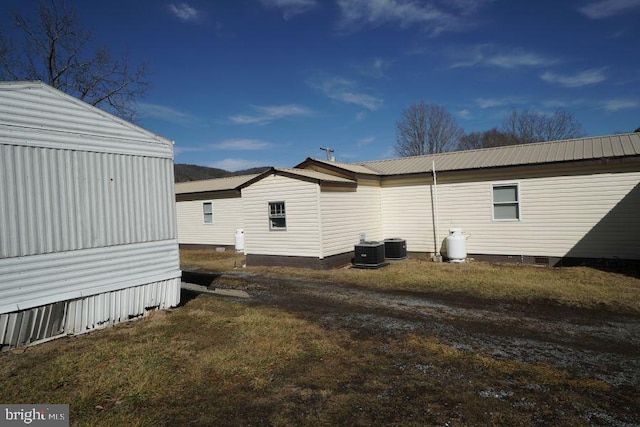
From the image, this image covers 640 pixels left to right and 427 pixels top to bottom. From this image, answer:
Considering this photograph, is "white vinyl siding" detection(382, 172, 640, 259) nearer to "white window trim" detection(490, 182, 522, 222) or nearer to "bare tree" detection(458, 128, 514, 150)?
"white window trim" detection(490, 182, 522, 222)

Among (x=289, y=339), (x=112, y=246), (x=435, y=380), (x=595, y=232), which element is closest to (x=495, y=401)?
(x=435, y=380)

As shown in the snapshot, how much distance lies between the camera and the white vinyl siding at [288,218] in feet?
45.2

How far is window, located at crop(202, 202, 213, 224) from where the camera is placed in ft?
72.1

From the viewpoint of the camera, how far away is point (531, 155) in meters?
14.0

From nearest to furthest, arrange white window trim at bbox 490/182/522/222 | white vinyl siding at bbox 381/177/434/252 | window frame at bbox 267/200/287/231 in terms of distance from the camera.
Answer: white window trim at bbox 490/182/522/222, window frame at bbox 267/200/287/231, white vinyl siding at bbox 381/177/434/252

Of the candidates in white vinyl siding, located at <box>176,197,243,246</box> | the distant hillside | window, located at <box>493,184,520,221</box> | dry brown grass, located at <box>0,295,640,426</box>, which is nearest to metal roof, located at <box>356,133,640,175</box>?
window, located at <box>493,184,520,221</box>

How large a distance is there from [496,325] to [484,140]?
45.6m

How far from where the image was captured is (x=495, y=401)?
429 cm

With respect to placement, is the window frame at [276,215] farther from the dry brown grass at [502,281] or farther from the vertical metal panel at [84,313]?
the vertical metal panel at [84,313]

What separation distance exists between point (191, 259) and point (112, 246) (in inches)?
441

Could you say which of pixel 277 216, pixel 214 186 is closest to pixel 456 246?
pixel 277 216

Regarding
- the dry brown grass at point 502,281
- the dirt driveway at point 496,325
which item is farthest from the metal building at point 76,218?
the dry brown grass at point 502,281

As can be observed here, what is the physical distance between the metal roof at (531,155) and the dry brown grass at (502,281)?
3.73 metres

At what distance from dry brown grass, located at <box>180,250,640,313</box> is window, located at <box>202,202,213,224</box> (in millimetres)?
7462
